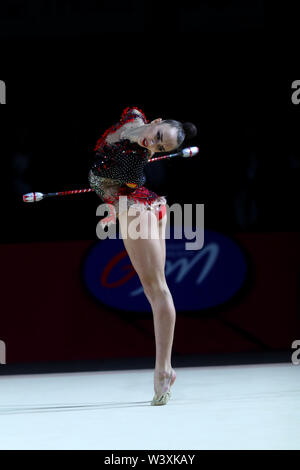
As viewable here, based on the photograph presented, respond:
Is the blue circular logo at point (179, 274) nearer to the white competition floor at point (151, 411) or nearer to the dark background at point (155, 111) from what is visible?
the dark background at point (155, 111)

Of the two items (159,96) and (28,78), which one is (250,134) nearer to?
(159,96)

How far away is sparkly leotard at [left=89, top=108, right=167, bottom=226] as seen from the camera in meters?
3.12

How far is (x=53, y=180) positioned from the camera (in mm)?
5840

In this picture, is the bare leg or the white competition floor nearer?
the white competition floor

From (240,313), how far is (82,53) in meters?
2.96

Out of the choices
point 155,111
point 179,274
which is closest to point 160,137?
point 179,274

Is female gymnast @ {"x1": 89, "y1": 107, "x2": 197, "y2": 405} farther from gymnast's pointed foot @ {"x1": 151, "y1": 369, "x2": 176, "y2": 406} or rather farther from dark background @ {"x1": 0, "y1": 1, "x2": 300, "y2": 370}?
dark background @ {"x1": 0, "y1": 1, "x2": 300, "y2": 370}

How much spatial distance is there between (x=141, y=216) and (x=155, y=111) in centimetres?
336

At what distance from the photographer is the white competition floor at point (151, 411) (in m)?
2.19

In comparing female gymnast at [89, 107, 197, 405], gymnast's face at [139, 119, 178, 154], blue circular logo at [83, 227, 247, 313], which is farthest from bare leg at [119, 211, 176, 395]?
blue circular logo at [83, 227, 247, 313]

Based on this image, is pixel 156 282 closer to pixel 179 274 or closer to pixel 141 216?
pixel 141 216

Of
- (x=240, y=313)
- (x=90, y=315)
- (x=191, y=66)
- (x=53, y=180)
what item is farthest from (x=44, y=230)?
(x=191, y=66)

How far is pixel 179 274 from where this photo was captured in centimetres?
512

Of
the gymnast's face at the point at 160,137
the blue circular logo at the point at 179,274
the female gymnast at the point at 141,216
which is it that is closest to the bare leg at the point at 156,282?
the female gymnast at the point at 141,216
